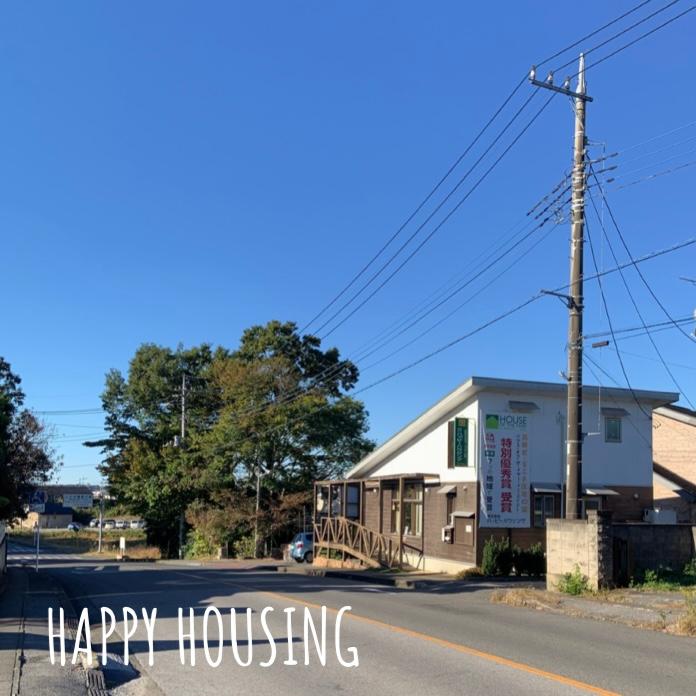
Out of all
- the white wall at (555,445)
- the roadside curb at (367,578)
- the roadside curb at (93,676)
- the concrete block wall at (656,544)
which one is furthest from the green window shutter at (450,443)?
the roadside curb at (93,676)

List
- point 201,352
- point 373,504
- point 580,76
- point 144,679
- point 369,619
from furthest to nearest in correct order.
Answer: point 201,352 → point 373,504 → point 580,76 → point 369,619 → point 144,679

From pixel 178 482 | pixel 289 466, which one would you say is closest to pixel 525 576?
pixel 289 466

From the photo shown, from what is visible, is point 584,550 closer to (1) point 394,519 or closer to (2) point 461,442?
(2) point 461,442

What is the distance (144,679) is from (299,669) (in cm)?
174

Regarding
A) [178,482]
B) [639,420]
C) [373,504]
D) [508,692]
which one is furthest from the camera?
[178,482]

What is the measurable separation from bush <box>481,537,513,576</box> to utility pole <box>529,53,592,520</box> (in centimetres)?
498

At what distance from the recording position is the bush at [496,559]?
2383cm

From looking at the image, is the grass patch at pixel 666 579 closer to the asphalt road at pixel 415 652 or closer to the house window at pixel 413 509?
the asphalt road at pixel 415 652

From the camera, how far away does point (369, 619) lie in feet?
44.7

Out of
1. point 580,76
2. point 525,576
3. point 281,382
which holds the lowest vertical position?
point 525,576

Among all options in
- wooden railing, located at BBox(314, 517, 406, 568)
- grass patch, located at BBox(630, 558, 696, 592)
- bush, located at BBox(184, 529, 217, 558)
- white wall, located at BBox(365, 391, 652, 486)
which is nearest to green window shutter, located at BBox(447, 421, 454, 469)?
white wall, located at BBox(365, 391, 652, 486)

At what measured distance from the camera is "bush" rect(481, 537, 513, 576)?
2383 centimetres

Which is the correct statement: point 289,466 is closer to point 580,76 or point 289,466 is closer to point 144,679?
point 580,76

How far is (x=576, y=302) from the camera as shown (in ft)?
63.8
